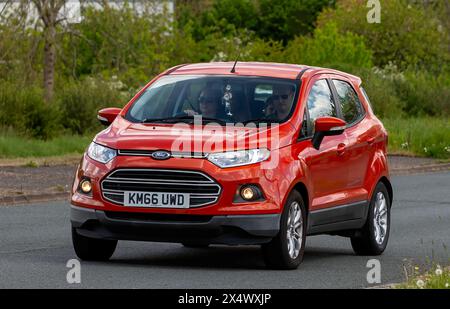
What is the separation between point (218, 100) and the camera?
44.3 feet

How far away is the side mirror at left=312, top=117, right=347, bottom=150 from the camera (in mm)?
13359

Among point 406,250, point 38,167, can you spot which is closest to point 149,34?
point 38,167

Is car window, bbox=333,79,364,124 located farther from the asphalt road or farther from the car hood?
the car hood

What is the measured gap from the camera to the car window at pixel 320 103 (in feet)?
45.1

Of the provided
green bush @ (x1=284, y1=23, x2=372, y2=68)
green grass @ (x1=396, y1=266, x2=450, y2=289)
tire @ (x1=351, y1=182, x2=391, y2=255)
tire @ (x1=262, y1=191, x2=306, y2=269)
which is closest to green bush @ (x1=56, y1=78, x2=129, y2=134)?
green bush @ (x1=284, y1=23, x2=372, y2=68)

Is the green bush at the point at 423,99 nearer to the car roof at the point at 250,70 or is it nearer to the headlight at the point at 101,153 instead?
the car roof at the point at 250,70

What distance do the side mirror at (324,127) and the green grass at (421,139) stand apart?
21.4 metres

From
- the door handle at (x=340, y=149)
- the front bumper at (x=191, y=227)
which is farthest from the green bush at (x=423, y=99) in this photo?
the front bumper at (x=191, y=227)

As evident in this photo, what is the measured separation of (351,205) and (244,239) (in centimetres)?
200

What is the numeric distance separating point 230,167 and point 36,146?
18806mm

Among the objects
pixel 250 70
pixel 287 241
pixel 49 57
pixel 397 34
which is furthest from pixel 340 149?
Answer: pixel 397 34

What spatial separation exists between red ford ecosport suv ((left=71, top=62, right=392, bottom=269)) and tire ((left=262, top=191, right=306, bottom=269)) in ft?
0.04

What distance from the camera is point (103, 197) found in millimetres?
12523
